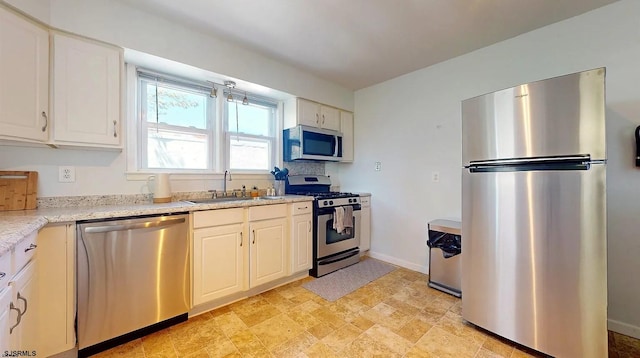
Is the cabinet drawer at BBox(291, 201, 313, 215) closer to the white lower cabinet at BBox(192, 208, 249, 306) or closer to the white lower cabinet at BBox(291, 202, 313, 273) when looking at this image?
the white lower cabinet at BBox(291, 202, 313, 273)

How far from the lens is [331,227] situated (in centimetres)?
308

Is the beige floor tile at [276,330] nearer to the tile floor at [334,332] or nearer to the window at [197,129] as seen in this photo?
the tile floor at [334,332]

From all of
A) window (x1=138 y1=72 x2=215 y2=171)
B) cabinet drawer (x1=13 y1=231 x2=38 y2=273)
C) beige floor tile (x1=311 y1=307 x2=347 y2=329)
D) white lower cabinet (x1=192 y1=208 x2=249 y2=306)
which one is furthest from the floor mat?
cabinet drawer (x1=13 y1=231 x2=38 y2=273)

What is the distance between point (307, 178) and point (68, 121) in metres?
2.42

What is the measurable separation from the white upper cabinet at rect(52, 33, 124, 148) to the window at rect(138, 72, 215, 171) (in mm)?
416

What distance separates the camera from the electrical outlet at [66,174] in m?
1.95

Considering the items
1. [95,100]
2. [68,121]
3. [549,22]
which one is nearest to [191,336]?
[68,121]

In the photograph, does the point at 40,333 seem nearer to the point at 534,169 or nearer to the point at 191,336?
the point at 191,336

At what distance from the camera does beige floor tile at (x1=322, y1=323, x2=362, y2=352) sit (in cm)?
175

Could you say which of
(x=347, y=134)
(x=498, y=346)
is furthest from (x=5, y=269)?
(x=347, y=134)

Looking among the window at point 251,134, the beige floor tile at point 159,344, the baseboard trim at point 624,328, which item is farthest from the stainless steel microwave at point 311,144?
the baseboard trim at point 624,328

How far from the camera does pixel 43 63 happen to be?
1.69 metres

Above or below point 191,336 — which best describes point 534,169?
above

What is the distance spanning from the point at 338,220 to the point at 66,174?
2.56 metres
